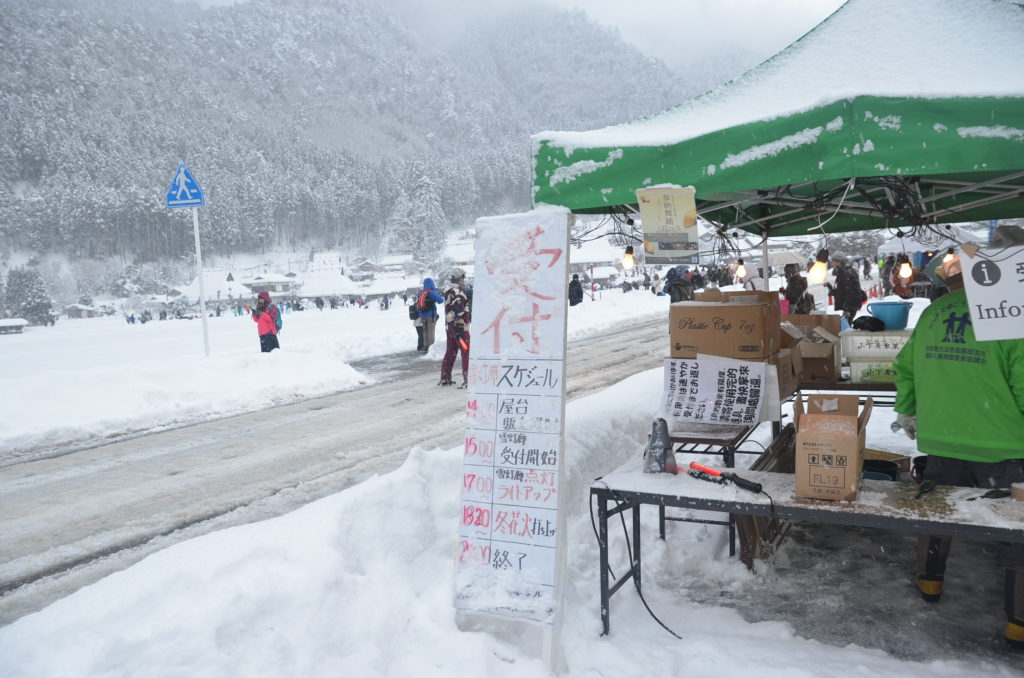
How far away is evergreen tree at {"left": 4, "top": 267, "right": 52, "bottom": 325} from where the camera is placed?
62931 mm

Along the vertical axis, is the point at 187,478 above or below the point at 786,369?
below

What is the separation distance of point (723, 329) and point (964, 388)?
5.14ft

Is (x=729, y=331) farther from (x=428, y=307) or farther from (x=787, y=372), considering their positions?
(x=428, y=307)

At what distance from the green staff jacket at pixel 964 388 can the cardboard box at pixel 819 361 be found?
2.12 m

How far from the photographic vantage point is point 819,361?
563 cm

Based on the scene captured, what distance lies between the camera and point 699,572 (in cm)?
407

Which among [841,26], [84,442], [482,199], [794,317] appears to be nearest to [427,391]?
[84,442]

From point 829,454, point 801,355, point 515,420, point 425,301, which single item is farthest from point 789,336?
point 425,301

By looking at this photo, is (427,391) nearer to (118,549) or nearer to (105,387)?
(105,387)

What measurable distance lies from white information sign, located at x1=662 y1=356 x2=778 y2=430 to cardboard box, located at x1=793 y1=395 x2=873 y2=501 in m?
1.38

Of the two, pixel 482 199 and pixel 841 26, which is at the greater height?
pixel 482 199

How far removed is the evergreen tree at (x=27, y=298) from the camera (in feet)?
206

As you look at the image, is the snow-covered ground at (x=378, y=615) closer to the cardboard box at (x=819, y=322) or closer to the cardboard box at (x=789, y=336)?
the cardboard box at (x=789, y=336)

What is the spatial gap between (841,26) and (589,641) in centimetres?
375
